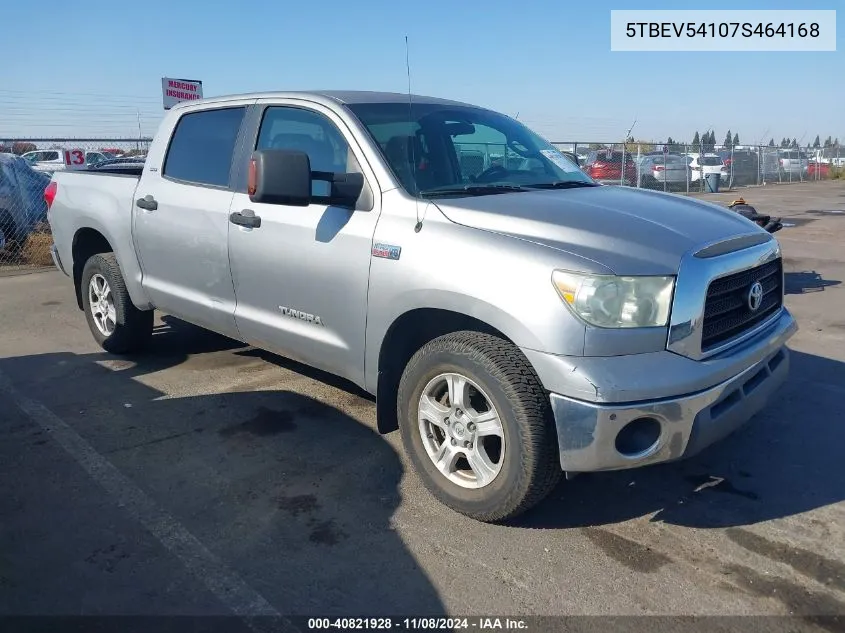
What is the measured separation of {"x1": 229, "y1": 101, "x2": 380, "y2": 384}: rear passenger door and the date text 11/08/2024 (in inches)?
54.2

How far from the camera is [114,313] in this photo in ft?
19.0

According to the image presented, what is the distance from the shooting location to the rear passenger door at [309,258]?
3.69 m

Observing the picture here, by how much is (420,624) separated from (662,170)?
2230 cm

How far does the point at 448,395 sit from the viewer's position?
3414mm

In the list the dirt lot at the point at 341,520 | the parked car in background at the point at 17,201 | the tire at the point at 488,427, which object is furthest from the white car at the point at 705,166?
the tire at the point at 488,427

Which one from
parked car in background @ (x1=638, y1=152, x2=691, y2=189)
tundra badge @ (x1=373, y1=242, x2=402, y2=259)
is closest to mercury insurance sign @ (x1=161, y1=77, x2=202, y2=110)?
tundra badge @ (x1=373, y1=242, x2=402, y2=259)

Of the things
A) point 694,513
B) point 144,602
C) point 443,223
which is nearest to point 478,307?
point 443,223

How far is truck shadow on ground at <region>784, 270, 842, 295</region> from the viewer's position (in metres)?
8.13

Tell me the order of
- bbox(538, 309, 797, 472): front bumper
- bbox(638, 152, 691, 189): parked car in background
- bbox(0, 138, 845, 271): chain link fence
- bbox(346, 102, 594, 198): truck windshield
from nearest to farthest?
bbox(538, 309, 797, 472): front bumper < bbox(346, 102, 594, 198): truck windshield < bbox(0, 138, 845, 271): chain link fence < bbox(638, 152, 691, 189): parked car in background

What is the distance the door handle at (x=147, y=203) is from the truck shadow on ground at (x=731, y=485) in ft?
10.8

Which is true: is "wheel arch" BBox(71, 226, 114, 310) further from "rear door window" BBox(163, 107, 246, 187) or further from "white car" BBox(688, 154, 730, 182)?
"white car" BBox(688, 154, 730, 182)

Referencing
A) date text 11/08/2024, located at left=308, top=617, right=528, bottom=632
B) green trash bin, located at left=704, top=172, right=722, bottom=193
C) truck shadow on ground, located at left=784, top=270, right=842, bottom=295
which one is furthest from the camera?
green trash bin, located at left=704, top=172, right=722, bottom=193

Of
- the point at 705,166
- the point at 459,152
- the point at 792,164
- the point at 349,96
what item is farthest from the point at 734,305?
the point at 792,164

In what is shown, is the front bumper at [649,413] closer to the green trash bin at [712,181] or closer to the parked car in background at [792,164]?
the green trash bin at [712,181]
